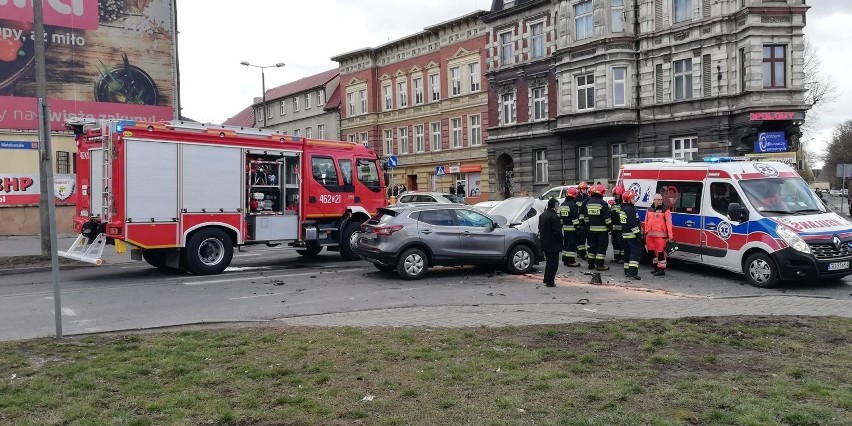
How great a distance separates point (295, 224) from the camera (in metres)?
16.1

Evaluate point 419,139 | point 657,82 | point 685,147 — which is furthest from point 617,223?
point 419,139

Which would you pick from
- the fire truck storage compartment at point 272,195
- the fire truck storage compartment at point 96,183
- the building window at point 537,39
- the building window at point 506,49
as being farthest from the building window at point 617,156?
the fire truck storage compartment at point 96,183

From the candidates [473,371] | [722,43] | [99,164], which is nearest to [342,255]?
[99,164]

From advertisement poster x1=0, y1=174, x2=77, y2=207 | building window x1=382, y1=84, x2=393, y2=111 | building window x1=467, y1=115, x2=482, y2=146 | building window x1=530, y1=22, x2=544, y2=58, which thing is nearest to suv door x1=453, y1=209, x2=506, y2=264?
advertisement poster x1=0, y1=174, x2=77, y2=207

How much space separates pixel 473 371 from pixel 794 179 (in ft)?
32.3

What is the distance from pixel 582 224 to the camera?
50.5 feet

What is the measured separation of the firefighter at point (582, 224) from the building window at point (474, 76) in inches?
1101

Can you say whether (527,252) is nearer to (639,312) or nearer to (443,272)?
(443,272)

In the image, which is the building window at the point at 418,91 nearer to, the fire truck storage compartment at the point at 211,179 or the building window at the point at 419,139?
the building window at the point at 419,139

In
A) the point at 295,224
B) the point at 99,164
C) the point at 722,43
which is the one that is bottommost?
the point at 295,224

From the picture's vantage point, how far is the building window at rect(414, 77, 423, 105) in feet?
155

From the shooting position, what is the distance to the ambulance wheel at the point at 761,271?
1198 centimetres

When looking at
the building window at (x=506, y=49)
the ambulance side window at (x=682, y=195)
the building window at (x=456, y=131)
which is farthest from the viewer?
the building window at (x=456, y=131)

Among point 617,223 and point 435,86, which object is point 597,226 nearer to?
point 617,223
